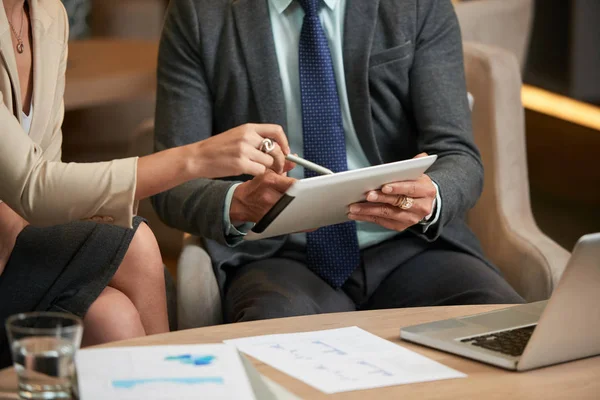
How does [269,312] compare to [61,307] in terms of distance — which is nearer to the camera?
[61,307]

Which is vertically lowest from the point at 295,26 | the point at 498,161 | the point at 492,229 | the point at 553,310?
the point at 492,229

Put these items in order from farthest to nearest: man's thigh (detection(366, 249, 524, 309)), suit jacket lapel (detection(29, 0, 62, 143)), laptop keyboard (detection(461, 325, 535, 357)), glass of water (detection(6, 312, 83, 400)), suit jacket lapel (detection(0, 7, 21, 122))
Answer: man's thigh (detection(366, 249, 524, 309)), suit jacket lapel (detection(29, 0, 62, 143)), suit jacket lapel (detection(0, 7, 21, 122)), laptop keyboard (detection(461, 325, 535, 357)), glass of water (detection(6, 312, 83, 400))

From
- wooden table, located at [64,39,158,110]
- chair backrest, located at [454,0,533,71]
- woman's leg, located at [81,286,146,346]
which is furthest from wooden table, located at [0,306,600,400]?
wooden table, located at [64,39,158,110]

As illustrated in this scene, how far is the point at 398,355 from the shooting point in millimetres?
1183

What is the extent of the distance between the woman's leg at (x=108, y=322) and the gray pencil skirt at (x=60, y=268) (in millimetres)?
16

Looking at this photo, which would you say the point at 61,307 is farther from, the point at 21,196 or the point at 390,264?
the point at 390,264

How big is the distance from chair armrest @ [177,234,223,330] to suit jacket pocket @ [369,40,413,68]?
535 mm

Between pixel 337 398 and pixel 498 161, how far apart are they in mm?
1229

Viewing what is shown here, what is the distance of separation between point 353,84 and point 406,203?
39 cm

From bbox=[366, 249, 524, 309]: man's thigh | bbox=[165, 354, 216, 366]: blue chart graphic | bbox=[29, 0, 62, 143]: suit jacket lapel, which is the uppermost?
bbox=[29, 0, 62, 143]: suit jacket lapel

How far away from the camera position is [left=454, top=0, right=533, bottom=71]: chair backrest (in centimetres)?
255

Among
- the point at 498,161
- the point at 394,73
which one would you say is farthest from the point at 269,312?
the point at 498,161

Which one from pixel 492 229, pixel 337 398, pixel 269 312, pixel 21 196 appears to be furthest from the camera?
pixel 492 229

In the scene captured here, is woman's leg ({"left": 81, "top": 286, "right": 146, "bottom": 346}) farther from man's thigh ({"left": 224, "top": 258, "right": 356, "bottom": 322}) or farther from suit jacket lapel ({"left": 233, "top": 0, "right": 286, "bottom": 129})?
suit jacket lapel ({"left": 233, "top": 0, "right": 286, "bottom": 129})
